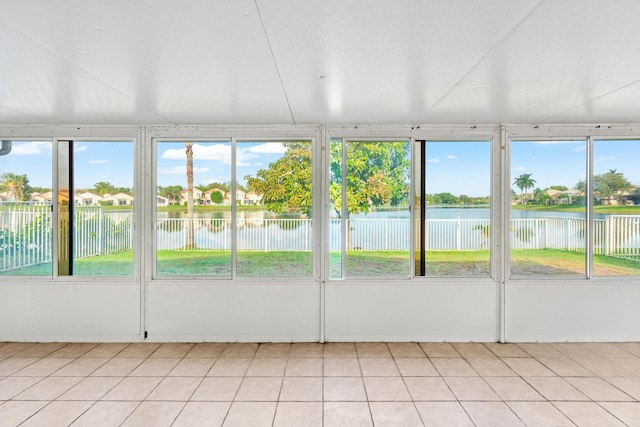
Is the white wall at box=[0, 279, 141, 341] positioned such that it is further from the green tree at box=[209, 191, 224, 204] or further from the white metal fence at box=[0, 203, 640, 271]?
the green tree at box=[209, 191, 224, 204]

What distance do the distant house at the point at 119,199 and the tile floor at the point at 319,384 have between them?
1.52m

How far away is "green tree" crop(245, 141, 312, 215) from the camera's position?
14.4ft

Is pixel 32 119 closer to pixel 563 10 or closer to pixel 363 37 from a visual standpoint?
pixel 363 37

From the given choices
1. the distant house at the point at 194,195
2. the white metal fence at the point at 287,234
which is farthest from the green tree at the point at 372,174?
the distant house at the point at 194,195

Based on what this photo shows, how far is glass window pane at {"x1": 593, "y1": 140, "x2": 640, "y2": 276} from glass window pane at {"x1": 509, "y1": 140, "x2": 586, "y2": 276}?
0.57 feet

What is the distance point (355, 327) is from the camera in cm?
424

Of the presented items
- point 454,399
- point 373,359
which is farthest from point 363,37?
point 373,359

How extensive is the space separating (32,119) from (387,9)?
398 centimetres

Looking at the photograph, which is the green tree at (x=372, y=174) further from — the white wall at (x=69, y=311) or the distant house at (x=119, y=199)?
the white wall at (x=69, y=311)

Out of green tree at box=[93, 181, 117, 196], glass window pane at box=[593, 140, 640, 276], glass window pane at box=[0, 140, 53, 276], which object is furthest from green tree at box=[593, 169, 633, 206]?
glass window pane at box=[0, 140, 53, 276]

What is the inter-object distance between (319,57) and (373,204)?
92.5 inches

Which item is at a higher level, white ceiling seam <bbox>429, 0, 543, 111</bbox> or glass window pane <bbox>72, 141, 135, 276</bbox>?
white ceiling seam <bbox>429, 0, 543, 111</bbox>

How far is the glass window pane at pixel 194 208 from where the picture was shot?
14.4ft

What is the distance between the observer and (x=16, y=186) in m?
4.37
